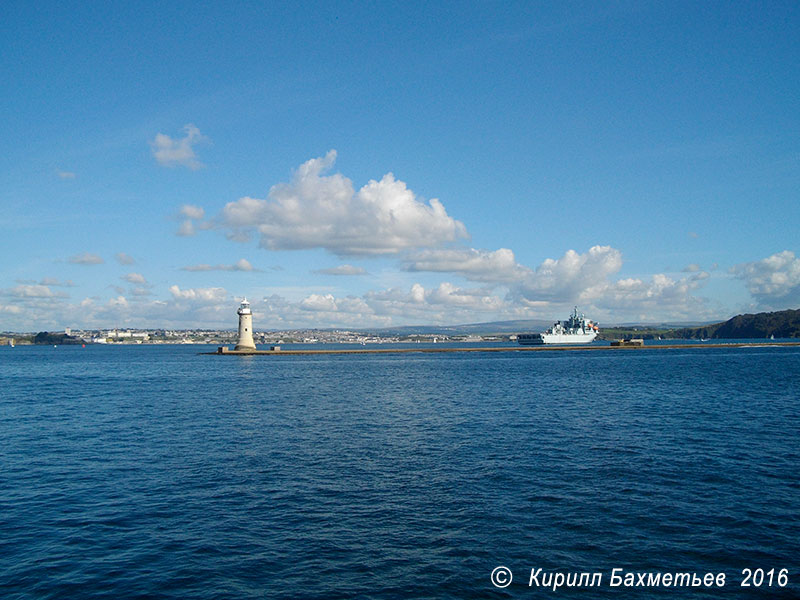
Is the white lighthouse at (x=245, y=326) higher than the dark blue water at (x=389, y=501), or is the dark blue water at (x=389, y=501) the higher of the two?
the white lighthouse at (x=245, y=326)

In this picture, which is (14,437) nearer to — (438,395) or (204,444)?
(204,444)

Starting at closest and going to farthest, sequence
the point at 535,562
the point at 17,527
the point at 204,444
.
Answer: the point at 535,562, the point at 17,527, the point at 204,444

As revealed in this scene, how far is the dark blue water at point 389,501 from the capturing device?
49.1 feet

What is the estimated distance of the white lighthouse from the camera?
144500mm

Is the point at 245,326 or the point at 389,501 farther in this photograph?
the point at 245,326

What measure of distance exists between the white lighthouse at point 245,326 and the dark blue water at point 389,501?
332 feet

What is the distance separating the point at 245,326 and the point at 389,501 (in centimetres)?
13767

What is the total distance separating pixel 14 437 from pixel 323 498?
83.4ft

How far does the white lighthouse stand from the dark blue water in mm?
101116

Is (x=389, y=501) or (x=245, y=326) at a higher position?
(x=245, y=326)

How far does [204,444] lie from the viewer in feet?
104

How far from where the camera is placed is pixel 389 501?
2073 cm

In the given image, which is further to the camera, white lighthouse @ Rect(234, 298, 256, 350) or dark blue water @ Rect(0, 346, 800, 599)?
white lighthouse @ Rect(234, 298, 256, 350)

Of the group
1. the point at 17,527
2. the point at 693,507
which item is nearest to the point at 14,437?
the point at 17,527
